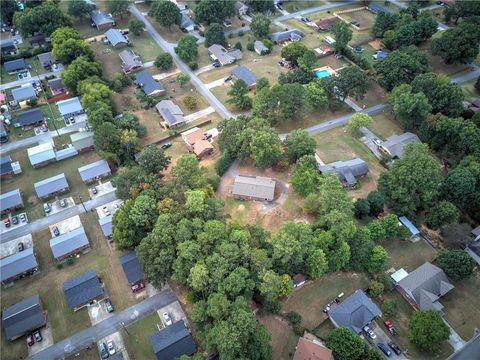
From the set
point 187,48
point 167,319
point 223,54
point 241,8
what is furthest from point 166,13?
point 167,319

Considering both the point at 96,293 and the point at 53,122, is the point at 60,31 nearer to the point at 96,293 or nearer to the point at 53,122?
the point at 53,122

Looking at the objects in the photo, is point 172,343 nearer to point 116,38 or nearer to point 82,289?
point 82,289

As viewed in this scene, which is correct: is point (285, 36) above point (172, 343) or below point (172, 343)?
above

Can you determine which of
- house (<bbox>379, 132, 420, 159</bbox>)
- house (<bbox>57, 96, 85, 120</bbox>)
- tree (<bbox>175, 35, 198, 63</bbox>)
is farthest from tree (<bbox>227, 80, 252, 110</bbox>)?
house (<bbox>57, 96, 85, 120</bbox>)

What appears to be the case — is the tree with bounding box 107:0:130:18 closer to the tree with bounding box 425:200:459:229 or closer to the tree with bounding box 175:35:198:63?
the tree with bounding box 175:35:198:63

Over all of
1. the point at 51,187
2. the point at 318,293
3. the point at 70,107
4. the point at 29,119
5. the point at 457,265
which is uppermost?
the point at 70,107

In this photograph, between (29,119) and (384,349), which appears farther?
(29,119)

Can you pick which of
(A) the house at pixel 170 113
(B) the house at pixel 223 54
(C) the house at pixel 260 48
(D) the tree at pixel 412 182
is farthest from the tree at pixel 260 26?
(D) the tree at pixel 412 182
